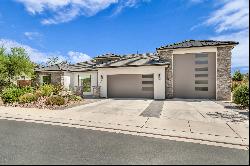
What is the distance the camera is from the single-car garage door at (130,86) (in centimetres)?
2128

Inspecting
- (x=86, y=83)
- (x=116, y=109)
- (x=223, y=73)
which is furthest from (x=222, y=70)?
(x=86, y=83)

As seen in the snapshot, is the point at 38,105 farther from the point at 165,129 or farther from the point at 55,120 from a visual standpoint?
the point at 165,129

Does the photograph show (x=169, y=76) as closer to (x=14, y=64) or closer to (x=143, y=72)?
(x=143, y=72)

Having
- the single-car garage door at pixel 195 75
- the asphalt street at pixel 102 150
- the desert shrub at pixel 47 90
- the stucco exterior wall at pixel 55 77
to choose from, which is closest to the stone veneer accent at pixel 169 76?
the single-car garage door at pixel 195 75

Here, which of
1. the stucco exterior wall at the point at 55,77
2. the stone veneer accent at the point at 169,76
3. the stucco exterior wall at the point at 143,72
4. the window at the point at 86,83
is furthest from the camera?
the stucco exterior wall at the point at 55,77

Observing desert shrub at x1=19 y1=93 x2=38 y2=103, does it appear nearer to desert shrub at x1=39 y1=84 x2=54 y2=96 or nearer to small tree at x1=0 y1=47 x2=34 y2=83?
desert shrub at x1=39 y1=84 x2=54 y2=96

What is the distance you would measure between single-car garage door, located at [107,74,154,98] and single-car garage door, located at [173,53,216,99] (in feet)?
9.04

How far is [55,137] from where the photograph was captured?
7.25m

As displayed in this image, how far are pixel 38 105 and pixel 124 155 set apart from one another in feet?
37.9

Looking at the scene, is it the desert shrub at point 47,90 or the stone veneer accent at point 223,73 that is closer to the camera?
the desert shrub at point 47,90

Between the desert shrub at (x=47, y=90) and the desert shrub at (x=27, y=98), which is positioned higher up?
the desert shrub at (x=47, y=90)

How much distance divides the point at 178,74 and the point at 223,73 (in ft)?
13.6

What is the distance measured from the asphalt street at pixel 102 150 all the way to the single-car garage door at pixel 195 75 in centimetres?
1444

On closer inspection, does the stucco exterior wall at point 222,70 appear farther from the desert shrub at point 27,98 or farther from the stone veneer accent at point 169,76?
the desert shrub at point 27,98
